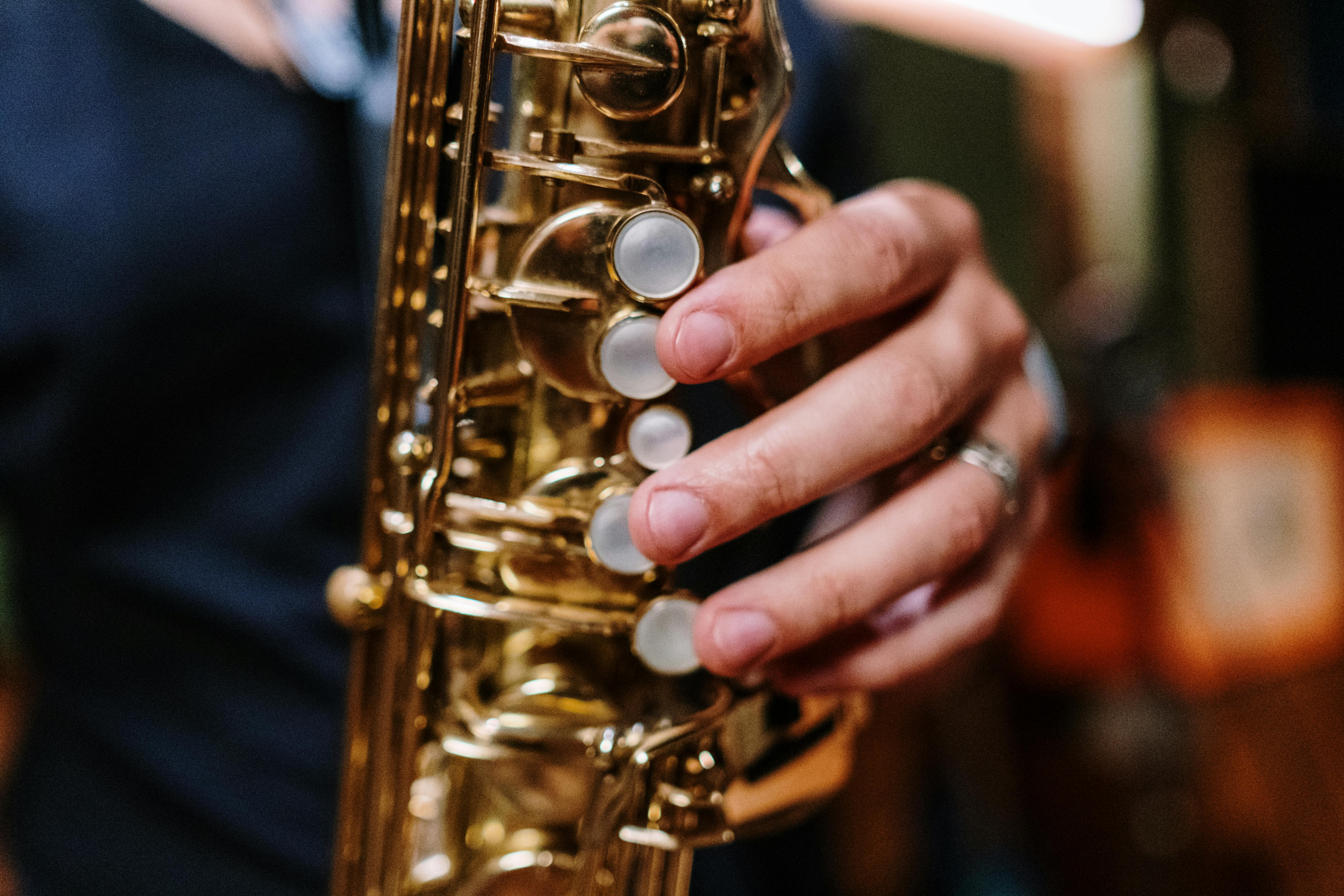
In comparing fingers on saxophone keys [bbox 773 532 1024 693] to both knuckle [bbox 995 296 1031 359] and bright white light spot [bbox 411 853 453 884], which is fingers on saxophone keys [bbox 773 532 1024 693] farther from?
bright white light spot [bbox 411 853 453 884]

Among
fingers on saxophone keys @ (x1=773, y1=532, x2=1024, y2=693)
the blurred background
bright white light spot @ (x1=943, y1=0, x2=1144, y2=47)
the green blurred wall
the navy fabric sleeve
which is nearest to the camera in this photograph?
fingers on saxophone keys @ (x1=773, y1=532, x2=1024, y2=693)

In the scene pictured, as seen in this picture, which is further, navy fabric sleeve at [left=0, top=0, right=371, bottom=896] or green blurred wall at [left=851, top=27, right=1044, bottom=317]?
green blurred wall at [left=851, top=27, right=1044, bottom=317]

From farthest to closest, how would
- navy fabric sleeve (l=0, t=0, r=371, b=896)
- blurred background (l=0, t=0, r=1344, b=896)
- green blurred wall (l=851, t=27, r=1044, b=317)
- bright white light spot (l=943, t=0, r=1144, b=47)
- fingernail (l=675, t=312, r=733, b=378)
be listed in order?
bright white light spot (l=943, t=0, r=1144, b=47) → green blurred wall (l=851, t=27, r=1044, b=317) → blurred background (l=0, t=0, r=1344, b=896) → navy fabric sleeve (l=0, t=0, r=371, b=896) → fingernail (l=675, t=312, r=733, b=378)

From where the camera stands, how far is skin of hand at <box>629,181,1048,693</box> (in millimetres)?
312

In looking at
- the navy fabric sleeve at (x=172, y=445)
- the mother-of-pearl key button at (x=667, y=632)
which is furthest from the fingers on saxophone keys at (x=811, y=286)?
the navy fabric sleeve at (x=172, y=445)

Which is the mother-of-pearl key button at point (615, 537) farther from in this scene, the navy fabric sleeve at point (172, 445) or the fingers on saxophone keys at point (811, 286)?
the navy fabric sleeve at point (172, 445)

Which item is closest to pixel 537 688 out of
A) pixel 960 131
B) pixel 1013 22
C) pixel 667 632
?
pixel 667 632

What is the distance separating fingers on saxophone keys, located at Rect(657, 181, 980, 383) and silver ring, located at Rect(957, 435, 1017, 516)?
74 millimetres

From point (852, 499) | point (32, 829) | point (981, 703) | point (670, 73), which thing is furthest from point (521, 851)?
point (981, 703)

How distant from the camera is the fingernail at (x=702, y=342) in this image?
298mm

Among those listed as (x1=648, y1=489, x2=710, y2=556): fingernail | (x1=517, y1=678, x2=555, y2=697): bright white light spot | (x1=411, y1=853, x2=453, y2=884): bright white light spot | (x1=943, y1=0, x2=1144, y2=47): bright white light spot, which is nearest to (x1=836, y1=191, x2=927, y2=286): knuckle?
(x1=648, y1=489, x2=710, y2=556): fingernail

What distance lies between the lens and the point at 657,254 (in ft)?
1.02

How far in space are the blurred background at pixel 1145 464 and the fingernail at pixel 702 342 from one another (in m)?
0.68

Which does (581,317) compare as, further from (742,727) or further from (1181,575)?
(1181,575)
